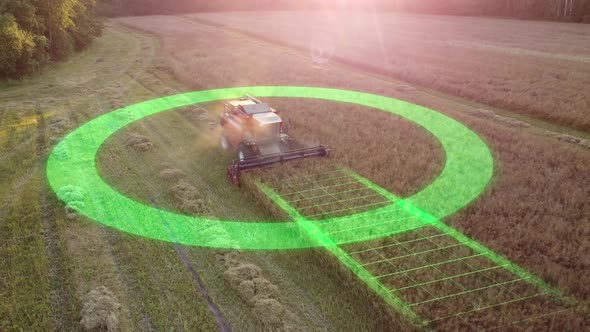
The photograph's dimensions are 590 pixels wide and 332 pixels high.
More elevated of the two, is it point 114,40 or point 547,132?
point 114,40

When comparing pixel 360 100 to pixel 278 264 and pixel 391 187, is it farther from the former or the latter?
pixel 278 264

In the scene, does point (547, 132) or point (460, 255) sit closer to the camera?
point (460, 255)

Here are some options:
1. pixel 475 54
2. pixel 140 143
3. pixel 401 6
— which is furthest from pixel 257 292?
pixel 401 6

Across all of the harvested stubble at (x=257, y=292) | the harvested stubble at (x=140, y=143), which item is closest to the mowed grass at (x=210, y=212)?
the harvested stubble at (x=257, y=292)

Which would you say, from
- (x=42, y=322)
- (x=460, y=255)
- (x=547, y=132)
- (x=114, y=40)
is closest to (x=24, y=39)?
(x=114, y=40)
